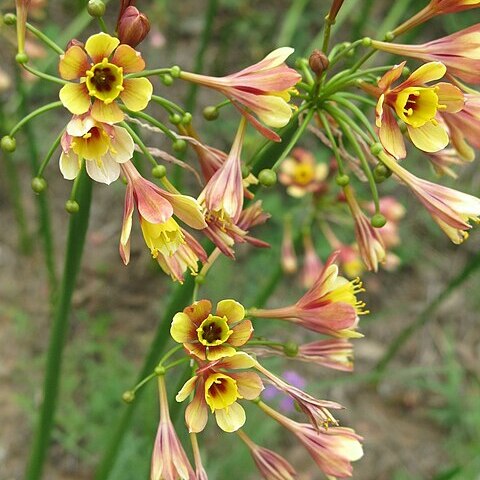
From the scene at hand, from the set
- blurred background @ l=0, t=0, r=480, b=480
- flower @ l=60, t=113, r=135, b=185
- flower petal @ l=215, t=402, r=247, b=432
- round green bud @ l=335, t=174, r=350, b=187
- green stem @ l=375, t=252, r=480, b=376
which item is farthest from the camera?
blurred background @ l=0, t=0, r=480, b=480

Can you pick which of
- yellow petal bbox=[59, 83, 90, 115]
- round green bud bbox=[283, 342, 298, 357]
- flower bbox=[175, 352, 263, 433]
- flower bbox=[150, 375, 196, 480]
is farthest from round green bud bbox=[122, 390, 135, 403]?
yellow petal bbox=[59, 83, 90, 115]

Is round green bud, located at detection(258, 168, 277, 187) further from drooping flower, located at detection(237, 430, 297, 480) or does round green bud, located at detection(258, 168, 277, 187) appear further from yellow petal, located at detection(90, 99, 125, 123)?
drooping flower, located at detection(237, 430, 297, 480)

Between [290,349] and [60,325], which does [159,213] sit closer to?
[290,349]

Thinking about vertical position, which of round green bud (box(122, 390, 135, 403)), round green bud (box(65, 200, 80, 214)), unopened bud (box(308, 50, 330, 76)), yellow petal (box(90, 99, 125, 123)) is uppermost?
unopened bud (box(308, 50, 330, 76))

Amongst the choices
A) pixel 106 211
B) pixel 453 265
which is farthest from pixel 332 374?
pixel 106 211

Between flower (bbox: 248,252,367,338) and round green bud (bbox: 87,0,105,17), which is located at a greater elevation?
round green bud (bbox: 87,0,105,17)

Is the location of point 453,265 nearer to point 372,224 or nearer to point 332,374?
point 332,374
